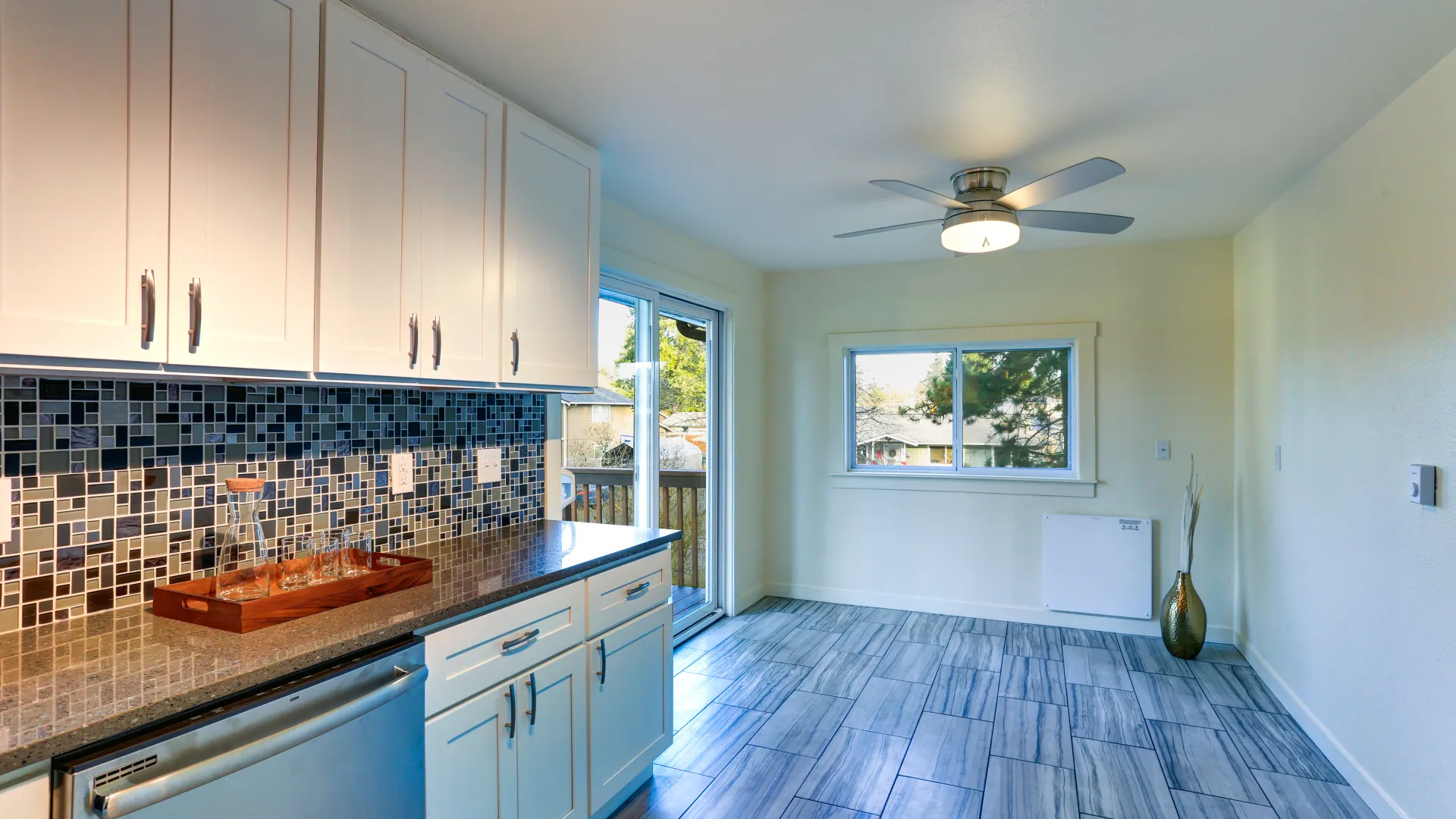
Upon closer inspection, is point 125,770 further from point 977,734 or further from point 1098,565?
point 1098,565

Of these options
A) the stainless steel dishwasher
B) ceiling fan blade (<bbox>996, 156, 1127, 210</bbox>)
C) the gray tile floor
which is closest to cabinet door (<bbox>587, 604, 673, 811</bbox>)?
the gray tile floor

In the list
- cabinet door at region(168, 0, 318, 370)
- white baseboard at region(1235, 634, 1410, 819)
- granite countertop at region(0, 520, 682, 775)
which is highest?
cabinet door at region(168, 0, 318, 370)

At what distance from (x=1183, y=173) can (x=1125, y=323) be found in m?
1.44

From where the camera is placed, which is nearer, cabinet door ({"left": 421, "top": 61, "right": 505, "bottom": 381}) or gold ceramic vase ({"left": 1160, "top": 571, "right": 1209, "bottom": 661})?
cabinet door ({"left": 421, "top": 61, "right": 505, "bottom": 381})

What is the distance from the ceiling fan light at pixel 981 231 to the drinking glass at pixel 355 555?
93.5 inches

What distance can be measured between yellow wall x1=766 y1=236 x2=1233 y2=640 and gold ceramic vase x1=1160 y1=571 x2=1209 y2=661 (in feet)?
1.12

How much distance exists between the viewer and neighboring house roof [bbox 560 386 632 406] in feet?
10.6

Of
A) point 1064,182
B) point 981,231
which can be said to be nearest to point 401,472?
point 981,231

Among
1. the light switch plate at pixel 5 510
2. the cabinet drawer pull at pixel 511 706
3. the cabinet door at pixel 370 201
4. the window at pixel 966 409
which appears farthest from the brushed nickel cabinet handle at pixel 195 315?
the window at pixel 966 409

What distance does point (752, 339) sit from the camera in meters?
4.95

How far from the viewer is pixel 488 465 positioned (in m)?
2.62

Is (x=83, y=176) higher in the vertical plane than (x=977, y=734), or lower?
higher

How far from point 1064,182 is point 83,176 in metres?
2.64

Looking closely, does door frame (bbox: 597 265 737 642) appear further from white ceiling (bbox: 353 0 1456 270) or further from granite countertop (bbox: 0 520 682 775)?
granite countertop (bbox: 0 520 682 775)
